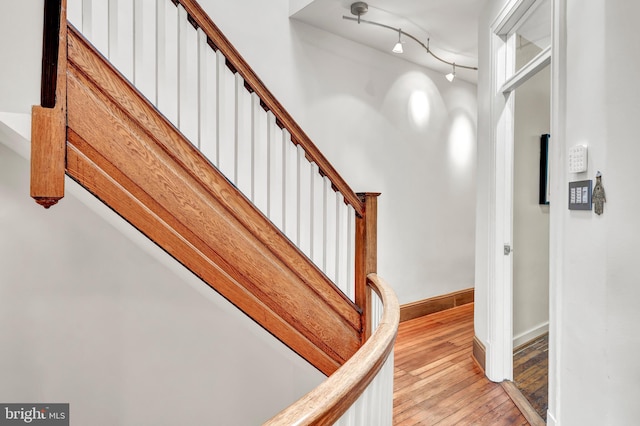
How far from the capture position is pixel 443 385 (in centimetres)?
249

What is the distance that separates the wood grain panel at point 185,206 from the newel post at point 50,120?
3.6 inches

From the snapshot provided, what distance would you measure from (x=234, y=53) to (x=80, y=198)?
1366 millimetres

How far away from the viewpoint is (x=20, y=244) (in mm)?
2035

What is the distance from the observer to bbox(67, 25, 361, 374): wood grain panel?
1.41 metres

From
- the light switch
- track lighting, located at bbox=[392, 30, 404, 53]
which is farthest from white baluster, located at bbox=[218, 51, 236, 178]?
the light switch

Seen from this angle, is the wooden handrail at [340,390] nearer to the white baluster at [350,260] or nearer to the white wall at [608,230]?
the white wall at [608,230]

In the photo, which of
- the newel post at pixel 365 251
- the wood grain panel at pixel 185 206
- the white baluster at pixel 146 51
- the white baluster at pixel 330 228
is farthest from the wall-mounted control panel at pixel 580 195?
the white baluster at pixel 146 51

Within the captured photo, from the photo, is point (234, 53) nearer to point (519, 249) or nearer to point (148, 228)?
point (148, 228)

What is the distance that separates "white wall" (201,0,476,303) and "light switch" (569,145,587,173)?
208 cm

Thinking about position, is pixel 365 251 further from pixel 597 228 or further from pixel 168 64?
pixel 168 64

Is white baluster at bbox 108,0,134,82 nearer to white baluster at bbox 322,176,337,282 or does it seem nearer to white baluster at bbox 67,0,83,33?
white baluster at bbox 67,0,83,33

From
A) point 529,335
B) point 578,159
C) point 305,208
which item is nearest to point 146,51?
point 305,208

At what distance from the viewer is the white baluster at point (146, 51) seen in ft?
7.47

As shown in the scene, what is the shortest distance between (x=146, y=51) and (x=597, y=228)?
272 cm
